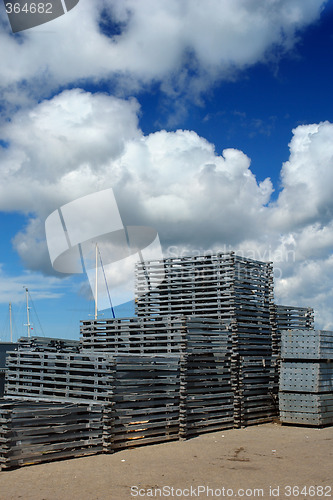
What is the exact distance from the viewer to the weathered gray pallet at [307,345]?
52.0 feet

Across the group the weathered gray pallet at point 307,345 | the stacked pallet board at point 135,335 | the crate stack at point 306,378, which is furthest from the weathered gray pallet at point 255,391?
the stacked pallet board at point 135,335

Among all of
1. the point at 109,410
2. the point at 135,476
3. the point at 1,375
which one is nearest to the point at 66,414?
the point at 109,410

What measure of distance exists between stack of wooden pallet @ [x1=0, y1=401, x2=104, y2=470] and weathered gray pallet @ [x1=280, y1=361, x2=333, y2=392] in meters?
7.04

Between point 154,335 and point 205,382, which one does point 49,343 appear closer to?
point 154,335

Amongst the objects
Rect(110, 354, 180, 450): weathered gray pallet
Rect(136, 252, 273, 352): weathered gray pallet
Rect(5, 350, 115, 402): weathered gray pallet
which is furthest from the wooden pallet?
Rect(5, 350, 115, 402): weathered gray pallet

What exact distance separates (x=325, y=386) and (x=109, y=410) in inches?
298

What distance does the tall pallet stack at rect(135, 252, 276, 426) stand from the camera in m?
15.8

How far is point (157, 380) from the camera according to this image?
42.1ft

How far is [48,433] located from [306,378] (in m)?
8.65

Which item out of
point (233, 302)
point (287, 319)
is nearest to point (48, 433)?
point (233, 302)

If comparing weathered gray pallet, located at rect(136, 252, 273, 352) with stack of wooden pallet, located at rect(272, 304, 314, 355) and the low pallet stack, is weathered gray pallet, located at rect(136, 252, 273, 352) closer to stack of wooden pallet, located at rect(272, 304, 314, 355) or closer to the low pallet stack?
stack of wooden pallet, located at rect(272, 304, 314, 355)

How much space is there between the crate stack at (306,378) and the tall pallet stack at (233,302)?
2.46ft

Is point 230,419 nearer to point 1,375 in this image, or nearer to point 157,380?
point 157,380

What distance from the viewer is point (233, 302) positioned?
15.9m
